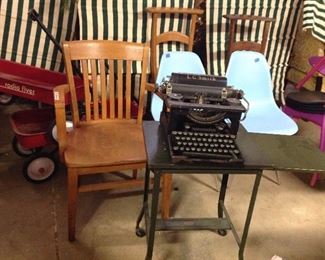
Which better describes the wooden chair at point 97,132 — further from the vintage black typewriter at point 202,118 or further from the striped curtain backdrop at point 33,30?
the striped curtain backdrop at point 33,30

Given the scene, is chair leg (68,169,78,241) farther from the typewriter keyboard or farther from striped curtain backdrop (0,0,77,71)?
striped curtain backdrop (0,0,77,71)

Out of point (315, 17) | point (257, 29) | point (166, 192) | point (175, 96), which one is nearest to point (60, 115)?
point (175, 96)

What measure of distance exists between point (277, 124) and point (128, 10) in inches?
60.7

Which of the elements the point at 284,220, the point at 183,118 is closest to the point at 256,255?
the point at 284,220

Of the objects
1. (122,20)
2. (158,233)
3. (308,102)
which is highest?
(122,20)

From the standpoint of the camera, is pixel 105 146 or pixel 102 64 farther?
pixel 102 64

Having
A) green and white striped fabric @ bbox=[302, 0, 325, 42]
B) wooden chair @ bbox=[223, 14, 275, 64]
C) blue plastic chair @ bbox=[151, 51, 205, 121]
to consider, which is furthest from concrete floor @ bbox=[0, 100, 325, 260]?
green and white striped fabric @ bbox=[302, 0, 325, 42]

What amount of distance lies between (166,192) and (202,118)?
2.25 ft

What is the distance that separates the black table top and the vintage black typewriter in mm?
34

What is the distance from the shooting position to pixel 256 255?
80.3 inches

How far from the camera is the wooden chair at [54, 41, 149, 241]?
1853 mm

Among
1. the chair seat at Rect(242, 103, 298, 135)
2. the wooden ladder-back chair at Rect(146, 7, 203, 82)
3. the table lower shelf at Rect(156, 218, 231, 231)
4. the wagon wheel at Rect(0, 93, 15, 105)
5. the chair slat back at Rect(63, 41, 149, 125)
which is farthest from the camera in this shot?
the wagon wheel at Rect(0, 93, 15, 105)

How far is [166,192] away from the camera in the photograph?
2.08m

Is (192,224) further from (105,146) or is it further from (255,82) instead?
(255,82)
